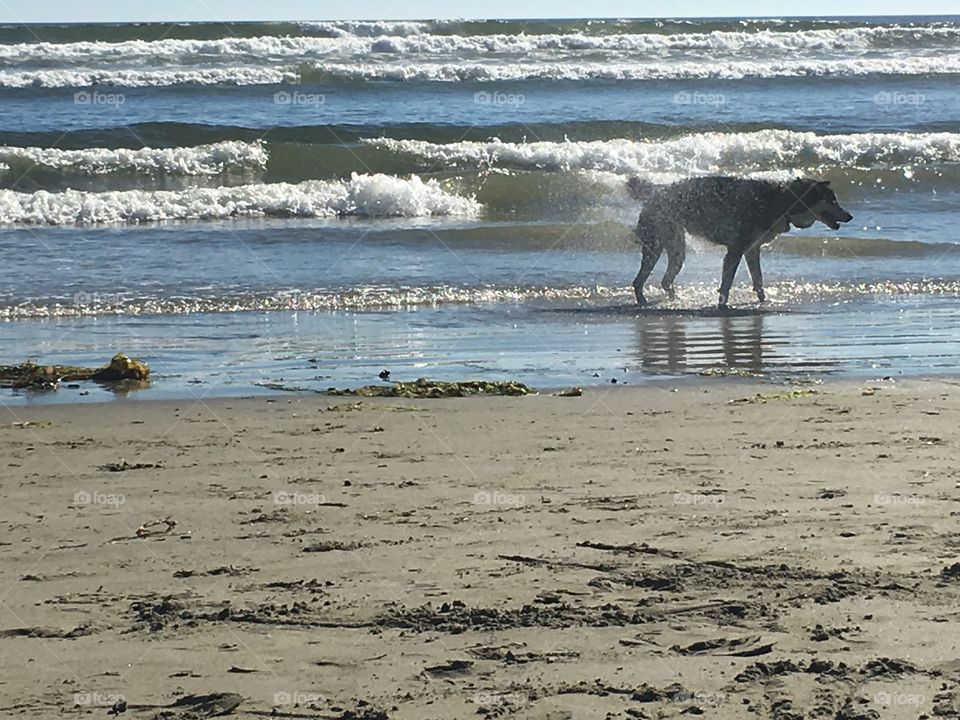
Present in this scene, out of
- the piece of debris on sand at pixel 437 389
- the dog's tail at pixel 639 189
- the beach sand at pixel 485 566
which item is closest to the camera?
the beach sand at pixel 485 566

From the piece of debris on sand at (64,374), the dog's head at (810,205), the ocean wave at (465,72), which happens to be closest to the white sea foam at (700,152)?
the dog's head at (810,205)

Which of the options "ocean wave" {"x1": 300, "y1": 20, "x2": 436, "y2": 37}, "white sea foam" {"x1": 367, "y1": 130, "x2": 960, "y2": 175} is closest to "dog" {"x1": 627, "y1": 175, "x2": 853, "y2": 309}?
"white sea foam" {"x1": 367, "y1": 130, "x2": 960, "y2": 175}

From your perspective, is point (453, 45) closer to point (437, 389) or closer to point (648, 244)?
point (648, 244)

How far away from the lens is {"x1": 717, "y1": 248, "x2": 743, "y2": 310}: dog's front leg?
39.7 feet

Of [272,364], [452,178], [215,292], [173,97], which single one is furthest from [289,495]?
[173,97]

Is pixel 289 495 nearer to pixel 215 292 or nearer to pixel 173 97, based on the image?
pixel 215 292

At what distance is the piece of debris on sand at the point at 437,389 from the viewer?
8.13m

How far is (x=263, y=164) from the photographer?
21828 millimetres

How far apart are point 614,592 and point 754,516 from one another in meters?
1.01

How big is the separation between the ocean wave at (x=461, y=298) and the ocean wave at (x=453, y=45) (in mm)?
27972

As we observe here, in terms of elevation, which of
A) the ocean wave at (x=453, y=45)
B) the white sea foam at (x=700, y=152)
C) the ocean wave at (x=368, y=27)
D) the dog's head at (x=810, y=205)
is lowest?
the dog's head at (x=810, y=205)

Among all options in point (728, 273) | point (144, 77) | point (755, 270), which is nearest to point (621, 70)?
point (144, 77)

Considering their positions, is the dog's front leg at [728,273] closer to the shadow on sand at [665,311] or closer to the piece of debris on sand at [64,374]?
the shadow on sand at [665,311]

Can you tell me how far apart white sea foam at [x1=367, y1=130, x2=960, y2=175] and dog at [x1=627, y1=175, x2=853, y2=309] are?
31.7 ft
